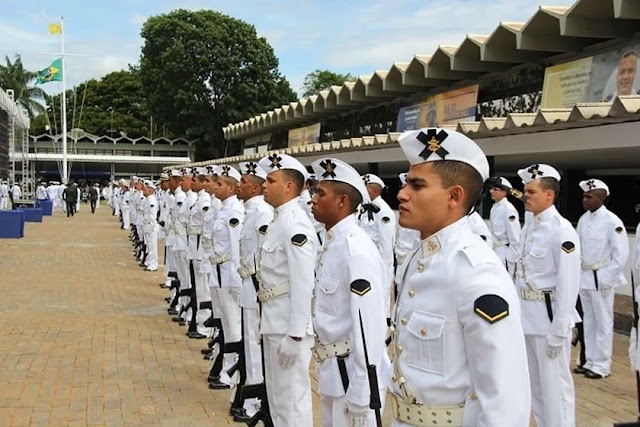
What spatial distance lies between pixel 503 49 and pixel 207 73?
38.8 m

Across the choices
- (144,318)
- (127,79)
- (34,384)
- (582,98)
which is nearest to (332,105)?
(582,98)

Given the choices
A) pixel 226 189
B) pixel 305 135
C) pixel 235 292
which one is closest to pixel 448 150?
pixel 235 292

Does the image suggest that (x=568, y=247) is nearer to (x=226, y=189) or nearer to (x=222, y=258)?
(x=222, y=258)

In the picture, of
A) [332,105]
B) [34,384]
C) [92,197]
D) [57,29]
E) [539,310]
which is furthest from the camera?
[57,29]

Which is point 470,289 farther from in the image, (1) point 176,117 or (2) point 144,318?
(1) point 176,117

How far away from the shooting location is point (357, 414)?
3.54 metres

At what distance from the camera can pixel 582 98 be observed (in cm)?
1299

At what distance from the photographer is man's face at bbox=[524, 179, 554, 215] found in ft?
17.7

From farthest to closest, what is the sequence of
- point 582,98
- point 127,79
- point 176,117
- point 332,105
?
1. point 127,79
2. point 176,117
3. point 332,105
4. point 582,98

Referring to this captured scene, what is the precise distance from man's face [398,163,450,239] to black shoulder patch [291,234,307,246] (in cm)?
218

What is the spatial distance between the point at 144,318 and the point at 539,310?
6781 millimetres

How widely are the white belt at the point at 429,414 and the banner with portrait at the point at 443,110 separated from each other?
13769 millimetres

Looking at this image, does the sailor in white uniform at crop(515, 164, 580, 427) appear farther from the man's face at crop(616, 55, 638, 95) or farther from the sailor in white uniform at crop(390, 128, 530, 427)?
the man's face at crop(616, 55, 638, 95)

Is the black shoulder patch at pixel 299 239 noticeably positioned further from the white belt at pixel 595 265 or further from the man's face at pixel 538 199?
the white belt at pixel 595 265
